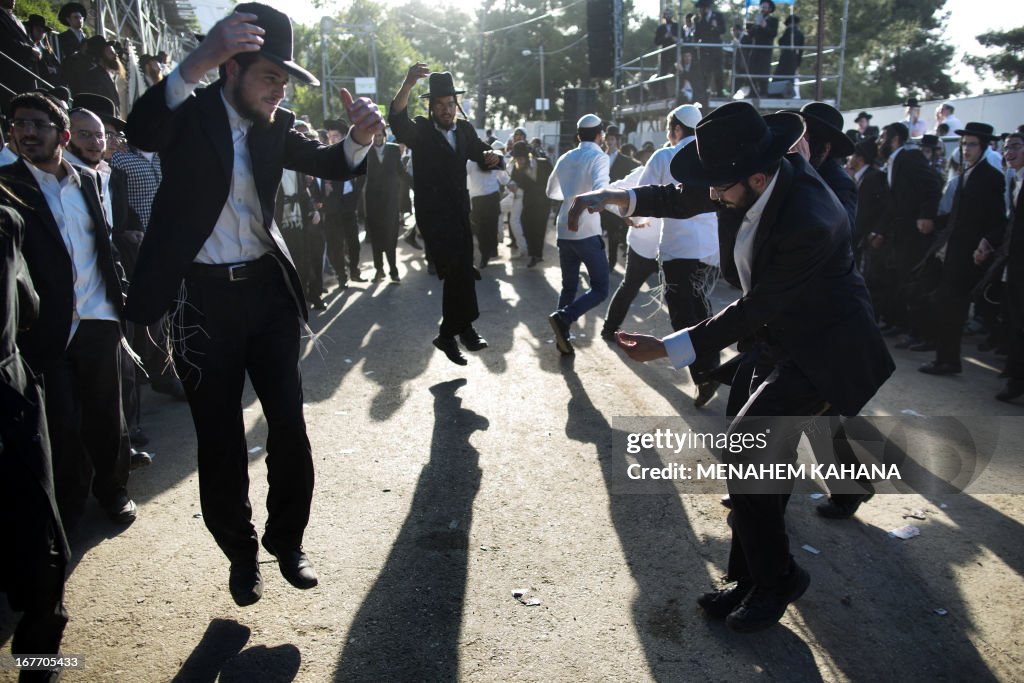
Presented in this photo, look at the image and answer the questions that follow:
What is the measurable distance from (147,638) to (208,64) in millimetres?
2252

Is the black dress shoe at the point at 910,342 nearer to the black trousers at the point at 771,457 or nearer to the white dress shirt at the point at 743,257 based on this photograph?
the black trousers at the point at 771,457

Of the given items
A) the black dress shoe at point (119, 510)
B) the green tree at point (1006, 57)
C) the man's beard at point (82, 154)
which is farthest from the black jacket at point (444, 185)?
the green tree at point (1006, 57)

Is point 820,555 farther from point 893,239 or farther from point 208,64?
point 893,239

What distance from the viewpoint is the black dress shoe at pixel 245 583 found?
323 cm

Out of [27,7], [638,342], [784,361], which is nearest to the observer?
[638,342]

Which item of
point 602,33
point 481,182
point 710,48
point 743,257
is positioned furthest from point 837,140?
point 602,33

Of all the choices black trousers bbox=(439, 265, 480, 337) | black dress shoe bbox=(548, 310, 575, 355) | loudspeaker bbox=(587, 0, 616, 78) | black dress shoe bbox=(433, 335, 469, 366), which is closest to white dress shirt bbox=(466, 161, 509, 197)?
black dress shoe bbox=(548, 310, 575, 355)

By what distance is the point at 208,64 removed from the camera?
8.89 feet

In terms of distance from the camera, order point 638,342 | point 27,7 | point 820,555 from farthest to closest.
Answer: point 27,7, point 820,555, point 638,342

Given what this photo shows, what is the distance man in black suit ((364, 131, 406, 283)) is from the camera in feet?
37.0

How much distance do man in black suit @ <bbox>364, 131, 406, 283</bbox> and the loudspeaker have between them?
1220 centimetres

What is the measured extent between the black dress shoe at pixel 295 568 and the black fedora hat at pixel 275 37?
197cm

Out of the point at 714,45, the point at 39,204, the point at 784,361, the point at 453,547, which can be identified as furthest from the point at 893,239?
the point at 714,45

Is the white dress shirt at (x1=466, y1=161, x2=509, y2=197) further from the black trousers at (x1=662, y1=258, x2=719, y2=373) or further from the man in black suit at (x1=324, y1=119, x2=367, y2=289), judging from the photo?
the black trousers at (x1=662, y1=258, x2=719, y2=373)
